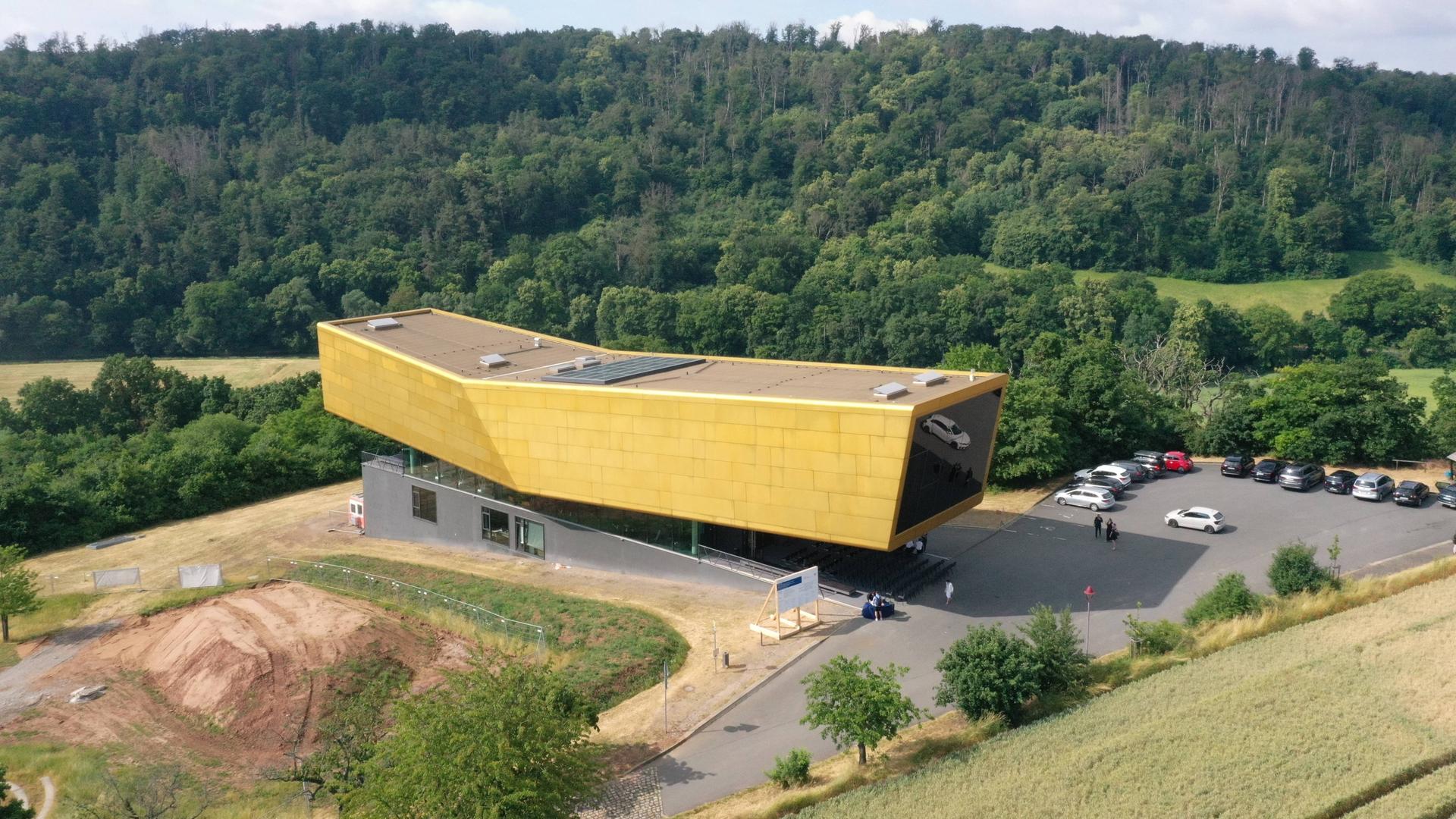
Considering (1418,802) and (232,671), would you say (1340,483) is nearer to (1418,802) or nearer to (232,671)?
(1418,802)

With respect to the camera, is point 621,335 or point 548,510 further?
point 621,335

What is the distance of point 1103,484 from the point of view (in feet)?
163

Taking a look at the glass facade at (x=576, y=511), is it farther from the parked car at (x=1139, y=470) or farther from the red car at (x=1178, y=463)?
the red car at (x=1178, y=463)

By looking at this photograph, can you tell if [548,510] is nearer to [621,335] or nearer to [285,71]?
[621,335]

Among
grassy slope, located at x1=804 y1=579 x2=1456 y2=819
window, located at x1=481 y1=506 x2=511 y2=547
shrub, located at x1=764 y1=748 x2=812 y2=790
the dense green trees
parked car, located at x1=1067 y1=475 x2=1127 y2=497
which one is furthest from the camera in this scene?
the dense green trees

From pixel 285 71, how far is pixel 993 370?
141m

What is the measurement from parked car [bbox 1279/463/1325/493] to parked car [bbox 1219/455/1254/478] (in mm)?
2003

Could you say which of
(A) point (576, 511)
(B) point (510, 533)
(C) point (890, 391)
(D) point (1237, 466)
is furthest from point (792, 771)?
(D) point (1237, 466)

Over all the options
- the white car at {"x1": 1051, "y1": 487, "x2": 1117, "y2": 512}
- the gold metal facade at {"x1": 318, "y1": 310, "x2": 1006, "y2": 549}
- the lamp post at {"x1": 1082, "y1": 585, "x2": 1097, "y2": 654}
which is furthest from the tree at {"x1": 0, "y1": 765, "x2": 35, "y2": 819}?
the white car at {"x1": 1051, "y1": 487, "x2": 1117, "y2": 512}

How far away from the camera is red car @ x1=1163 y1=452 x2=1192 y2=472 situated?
5309 centimetres

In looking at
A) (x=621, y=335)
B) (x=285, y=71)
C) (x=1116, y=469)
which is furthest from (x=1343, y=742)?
(x=285, y=71)

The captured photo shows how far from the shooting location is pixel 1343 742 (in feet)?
80.8

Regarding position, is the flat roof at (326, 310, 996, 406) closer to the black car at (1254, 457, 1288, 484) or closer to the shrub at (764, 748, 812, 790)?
the shrub at (764, 748, 812, 790)

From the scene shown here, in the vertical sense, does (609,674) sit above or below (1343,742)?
below
